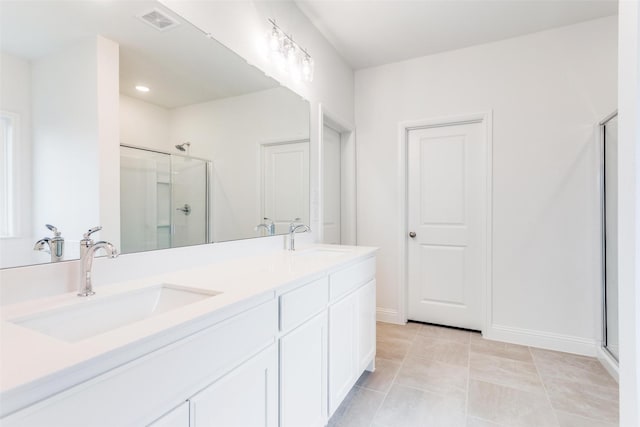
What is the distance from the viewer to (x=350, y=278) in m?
1.80

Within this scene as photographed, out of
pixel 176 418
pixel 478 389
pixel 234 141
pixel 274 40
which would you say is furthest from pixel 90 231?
pixel 478 389

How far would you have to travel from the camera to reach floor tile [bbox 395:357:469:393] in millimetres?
1997

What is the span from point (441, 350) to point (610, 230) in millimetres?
1545

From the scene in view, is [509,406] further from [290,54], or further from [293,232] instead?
[290,54]

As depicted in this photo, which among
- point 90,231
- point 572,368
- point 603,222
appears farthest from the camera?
point 603,222

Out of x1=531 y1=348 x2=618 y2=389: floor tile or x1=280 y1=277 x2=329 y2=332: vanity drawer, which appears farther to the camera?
x1=531 y1=348 x2=618 y2=389: floor tile

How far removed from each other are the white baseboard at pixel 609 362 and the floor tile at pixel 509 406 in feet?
2.09

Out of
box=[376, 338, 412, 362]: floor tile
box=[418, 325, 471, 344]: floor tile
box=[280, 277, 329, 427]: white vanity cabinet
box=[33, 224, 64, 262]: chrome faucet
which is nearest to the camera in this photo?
box=[33, 224, 64, 262]: chrome faucet

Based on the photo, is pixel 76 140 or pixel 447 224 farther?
pixel 447 224

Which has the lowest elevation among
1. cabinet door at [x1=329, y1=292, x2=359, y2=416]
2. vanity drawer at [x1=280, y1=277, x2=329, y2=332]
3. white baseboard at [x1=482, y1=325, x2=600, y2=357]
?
white baseboard at [x1=482, y1=325, x2=600, y2=357]

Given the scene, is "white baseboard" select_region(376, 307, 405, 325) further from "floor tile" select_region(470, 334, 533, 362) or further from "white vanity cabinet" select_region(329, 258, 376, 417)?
"white vanity cabinet" select_region(329, 258, 376, 417)

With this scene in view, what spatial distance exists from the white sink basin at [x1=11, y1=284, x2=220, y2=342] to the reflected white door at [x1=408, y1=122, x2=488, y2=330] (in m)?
2.52

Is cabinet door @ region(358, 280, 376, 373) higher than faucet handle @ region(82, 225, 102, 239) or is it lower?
lower

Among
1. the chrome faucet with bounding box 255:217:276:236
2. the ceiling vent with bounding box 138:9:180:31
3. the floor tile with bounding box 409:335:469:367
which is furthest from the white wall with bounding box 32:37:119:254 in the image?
the floor tile with bounding box 409:335:469:367
